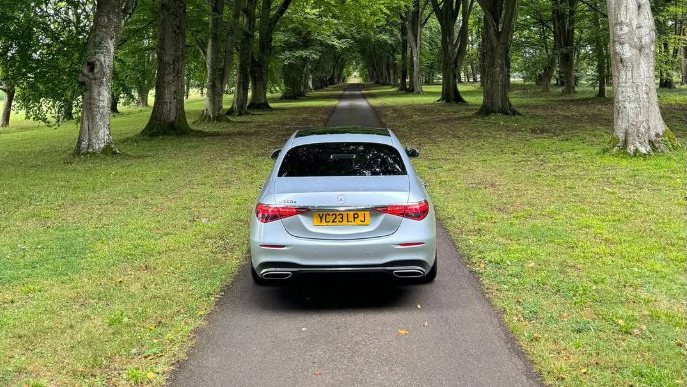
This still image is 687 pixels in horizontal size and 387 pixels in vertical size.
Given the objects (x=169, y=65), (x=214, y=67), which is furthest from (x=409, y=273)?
(x=214, y=67)

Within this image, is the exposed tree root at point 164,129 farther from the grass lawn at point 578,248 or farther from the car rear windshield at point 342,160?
the car rear windshield at point 342,160

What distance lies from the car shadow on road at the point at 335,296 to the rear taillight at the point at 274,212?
61 cm

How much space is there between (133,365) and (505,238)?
187 inches

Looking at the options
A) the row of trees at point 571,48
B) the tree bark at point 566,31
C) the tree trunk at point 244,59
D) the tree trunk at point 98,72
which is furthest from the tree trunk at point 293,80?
the tree trunk at point 98,72

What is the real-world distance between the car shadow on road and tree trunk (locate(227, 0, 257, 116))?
2601 centimetres

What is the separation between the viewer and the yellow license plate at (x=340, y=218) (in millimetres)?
4832

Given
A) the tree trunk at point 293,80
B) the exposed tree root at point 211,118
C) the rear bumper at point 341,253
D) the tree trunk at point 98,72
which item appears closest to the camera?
the rear bumper at point 341,253

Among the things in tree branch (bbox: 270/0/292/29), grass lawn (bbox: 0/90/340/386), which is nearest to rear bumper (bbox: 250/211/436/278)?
grass lawn (bbox: 0/90/340/386)

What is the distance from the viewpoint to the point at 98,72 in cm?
1459

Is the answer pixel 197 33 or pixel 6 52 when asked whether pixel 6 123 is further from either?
pixel 6 52

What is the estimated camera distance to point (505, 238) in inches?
280

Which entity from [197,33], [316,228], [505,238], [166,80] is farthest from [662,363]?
[197,33]

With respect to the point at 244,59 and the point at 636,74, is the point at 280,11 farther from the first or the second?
the point at 636,74

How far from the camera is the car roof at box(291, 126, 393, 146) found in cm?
597
